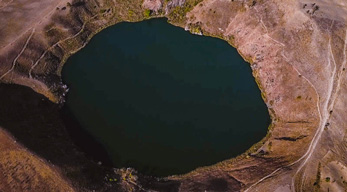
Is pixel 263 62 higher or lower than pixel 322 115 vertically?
higher

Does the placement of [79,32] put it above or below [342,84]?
above

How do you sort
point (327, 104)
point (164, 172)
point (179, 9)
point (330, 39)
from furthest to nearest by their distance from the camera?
point (179, 9), point (330, 39), point (327, 104), point (164, 172)

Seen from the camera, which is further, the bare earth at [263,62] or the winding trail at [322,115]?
the winding trail at [322,115]

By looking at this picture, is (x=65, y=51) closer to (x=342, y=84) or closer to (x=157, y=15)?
(x=157, y=15)

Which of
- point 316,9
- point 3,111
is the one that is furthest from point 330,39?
point 3,111

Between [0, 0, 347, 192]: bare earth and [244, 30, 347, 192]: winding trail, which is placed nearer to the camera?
[0, 0, 347, 192]: bare earth

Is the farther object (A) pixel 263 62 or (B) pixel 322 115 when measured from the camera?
(A) pixel 263 62

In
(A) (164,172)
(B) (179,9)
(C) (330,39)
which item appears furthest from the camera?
(B) (179,9)

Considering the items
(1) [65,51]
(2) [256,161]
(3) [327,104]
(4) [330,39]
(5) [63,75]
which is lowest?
(2) [256,161]
